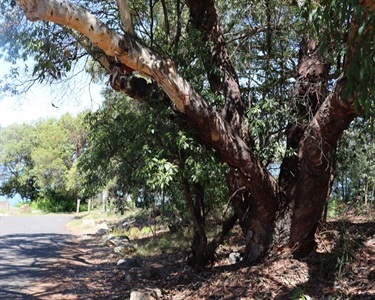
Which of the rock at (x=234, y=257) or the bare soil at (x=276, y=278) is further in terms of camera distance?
the rock at (x=234, y=257)

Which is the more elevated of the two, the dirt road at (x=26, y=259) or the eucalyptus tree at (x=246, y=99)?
the eucalyptus tree at (x=246, y=99)

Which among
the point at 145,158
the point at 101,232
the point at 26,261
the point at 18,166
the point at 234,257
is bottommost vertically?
the point at 26,261

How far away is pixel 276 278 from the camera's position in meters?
7.43

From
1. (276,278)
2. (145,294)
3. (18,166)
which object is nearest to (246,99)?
(276,278)

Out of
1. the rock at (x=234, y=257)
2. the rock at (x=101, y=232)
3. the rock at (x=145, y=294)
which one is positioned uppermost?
the rock at (x=101, y=232)

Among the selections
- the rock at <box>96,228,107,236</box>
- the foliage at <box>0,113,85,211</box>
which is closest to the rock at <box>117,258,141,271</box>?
the rock at <box>96,228,107,236</box>

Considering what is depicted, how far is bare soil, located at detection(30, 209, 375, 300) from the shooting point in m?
6.89

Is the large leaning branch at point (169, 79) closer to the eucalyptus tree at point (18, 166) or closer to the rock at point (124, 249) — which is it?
the rock at point (124, 249)

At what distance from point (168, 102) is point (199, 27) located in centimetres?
191

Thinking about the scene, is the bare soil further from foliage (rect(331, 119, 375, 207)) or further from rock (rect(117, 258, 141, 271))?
foliage (rect(331, 119, 375, 207))

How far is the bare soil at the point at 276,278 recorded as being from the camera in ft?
22.6

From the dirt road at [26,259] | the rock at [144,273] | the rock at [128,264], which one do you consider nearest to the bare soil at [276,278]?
the rock at [144,273]

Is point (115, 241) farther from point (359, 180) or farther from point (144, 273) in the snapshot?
point (359, 180)

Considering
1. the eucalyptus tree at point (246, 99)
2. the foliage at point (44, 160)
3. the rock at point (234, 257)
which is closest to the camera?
the eucalyptus tree at point (246, 99)
